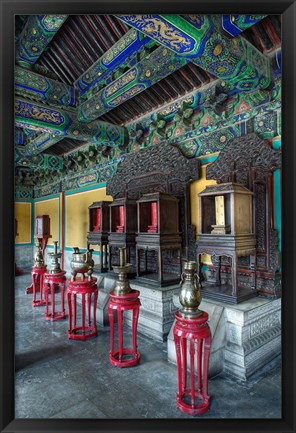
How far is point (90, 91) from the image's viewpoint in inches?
176

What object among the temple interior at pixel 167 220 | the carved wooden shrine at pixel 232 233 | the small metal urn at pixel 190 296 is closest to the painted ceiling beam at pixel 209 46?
the temple interior at pixel 167 220

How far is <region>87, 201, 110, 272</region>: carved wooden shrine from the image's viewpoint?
16.9 ft

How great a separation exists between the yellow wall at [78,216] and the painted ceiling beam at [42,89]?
236 cm

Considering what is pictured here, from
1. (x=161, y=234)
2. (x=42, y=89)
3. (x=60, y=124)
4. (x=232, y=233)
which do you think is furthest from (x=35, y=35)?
(x=232, y=233)

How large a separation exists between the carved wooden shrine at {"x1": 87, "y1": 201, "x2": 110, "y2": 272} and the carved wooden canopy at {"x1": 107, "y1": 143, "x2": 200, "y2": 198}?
397 millimetres

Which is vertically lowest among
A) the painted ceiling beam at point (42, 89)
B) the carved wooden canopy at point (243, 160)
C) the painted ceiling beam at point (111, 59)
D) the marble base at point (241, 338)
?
the marble base at point (241, 338)

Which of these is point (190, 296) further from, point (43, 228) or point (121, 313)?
point (43, 228)

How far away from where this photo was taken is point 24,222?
35.1ft

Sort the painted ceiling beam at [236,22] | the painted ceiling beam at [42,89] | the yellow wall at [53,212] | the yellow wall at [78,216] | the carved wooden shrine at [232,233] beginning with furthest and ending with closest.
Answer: the yellow wall at [53,212] < the yellow wall at [78,216] < the painted ceiling beam at [42,89] < the carved wooden shrine at [232,233] < the painted ceiling beam at [236,22]

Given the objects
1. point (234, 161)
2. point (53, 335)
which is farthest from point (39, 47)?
point (53, 335)

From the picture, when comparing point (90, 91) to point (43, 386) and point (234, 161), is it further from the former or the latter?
point (43, 386)

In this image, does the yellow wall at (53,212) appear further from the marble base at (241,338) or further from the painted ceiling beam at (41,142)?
the marble base at (241,338)

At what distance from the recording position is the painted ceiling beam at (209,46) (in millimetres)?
2010
